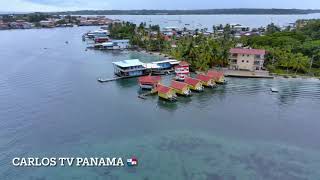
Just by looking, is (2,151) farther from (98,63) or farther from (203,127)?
(98,63)

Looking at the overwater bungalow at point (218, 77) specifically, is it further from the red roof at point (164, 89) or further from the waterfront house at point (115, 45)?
the waterfront house at point (115, 45)

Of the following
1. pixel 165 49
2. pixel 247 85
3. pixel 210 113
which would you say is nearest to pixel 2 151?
pixel 210 113

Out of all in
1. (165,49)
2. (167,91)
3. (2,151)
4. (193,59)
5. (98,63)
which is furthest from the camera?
(165,49)

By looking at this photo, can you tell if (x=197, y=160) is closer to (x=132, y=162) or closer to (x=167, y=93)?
(x=132, y=162)

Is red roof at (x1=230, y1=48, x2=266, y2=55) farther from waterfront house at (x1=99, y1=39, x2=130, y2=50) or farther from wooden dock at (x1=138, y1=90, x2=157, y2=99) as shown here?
waterfront house at (x1=99, y1=39, x2=130, y2=50)

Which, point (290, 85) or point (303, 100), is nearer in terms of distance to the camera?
point (303, 100)

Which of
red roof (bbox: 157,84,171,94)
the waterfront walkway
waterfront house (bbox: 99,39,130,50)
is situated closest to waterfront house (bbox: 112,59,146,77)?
red roof (bbox: 157,84,171,94)

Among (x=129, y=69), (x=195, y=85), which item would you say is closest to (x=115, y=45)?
(x=129, y=69)

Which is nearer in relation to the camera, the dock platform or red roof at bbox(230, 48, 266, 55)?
the dock platform
